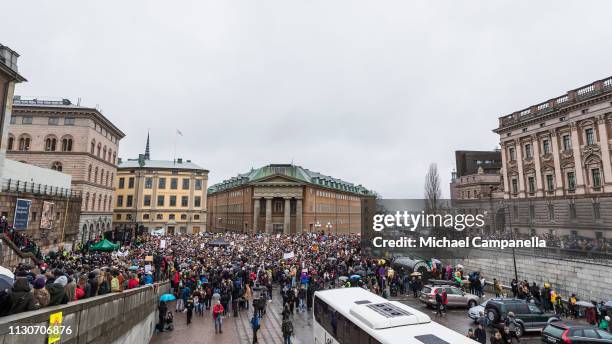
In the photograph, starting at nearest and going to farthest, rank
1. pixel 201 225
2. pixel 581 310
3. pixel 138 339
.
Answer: pixel 138 339 < pixel 581 310 < pixel 201 225

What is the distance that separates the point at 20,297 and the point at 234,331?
12.4 m

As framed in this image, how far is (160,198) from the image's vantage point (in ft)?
259

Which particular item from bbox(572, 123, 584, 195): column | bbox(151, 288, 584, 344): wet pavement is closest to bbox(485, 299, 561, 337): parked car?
bbox(151, 288, 584, 344): wet pavement

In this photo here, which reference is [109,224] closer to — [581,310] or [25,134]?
[25,134]

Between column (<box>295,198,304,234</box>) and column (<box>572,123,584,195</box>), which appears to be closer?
column (<box>572,123,584,195</box>)

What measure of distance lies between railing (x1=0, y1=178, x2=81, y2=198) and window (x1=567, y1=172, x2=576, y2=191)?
56418 mm

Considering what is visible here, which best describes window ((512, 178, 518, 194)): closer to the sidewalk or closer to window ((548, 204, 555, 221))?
window ((548, 204, 555, 221))

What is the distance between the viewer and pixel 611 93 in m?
33.3

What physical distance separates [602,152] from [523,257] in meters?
15.1

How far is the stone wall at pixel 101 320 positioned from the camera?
6.37 metres

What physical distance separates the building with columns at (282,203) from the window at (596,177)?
152 ft

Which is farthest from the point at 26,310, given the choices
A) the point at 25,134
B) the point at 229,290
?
the point at 25,134

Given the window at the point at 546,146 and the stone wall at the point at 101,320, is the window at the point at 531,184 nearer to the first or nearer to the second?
the window at the point at 546,146

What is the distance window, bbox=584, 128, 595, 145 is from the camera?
36125mm
